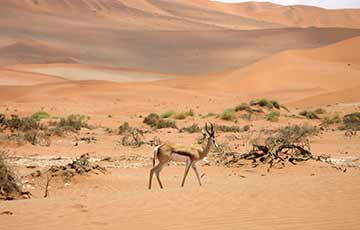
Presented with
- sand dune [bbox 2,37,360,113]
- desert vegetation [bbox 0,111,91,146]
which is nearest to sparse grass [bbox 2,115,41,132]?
desert vegetation [bbox 0,111,91,146]

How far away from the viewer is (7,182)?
10047 millimetres

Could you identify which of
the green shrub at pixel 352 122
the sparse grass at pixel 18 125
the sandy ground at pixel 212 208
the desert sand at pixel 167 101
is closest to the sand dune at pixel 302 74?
the desert sand at pixel 167 101

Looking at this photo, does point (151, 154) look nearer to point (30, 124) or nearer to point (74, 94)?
point (30, 124)

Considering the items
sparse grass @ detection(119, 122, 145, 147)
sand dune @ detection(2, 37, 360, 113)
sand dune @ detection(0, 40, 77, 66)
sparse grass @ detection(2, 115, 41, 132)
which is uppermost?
sand dune @ detection(0, 40, 77, 66)

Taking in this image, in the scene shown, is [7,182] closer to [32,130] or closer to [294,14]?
[32,130]

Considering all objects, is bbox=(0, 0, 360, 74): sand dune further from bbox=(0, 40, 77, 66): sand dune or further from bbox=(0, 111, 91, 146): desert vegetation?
bbox=(0, 111, 91, 146): desert vegetation

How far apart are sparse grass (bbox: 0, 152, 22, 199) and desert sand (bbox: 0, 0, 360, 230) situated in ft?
1.57

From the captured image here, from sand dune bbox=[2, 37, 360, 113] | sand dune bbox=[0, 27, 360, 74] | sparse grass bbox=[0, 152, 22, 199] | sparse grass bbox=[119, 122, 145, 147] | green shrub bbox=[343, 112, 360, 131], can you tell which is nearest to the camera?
sparse grass bbox=[0, 152, 22, 199]

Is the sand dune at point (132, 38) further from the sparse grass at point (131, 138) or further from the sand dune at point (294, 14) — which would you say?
the sparse grass at point (131, 138)

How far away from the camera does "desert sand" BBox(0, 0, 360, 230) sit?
853 cm

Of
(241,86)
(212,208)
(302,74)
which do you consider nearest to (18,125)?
(212,208)

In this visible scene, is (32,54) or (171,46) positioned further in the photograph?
(171,46)

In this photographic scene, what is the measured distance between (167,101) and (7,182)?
3498cm

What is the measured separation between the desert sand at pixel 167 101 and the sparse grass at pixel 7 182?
0.48 meters
